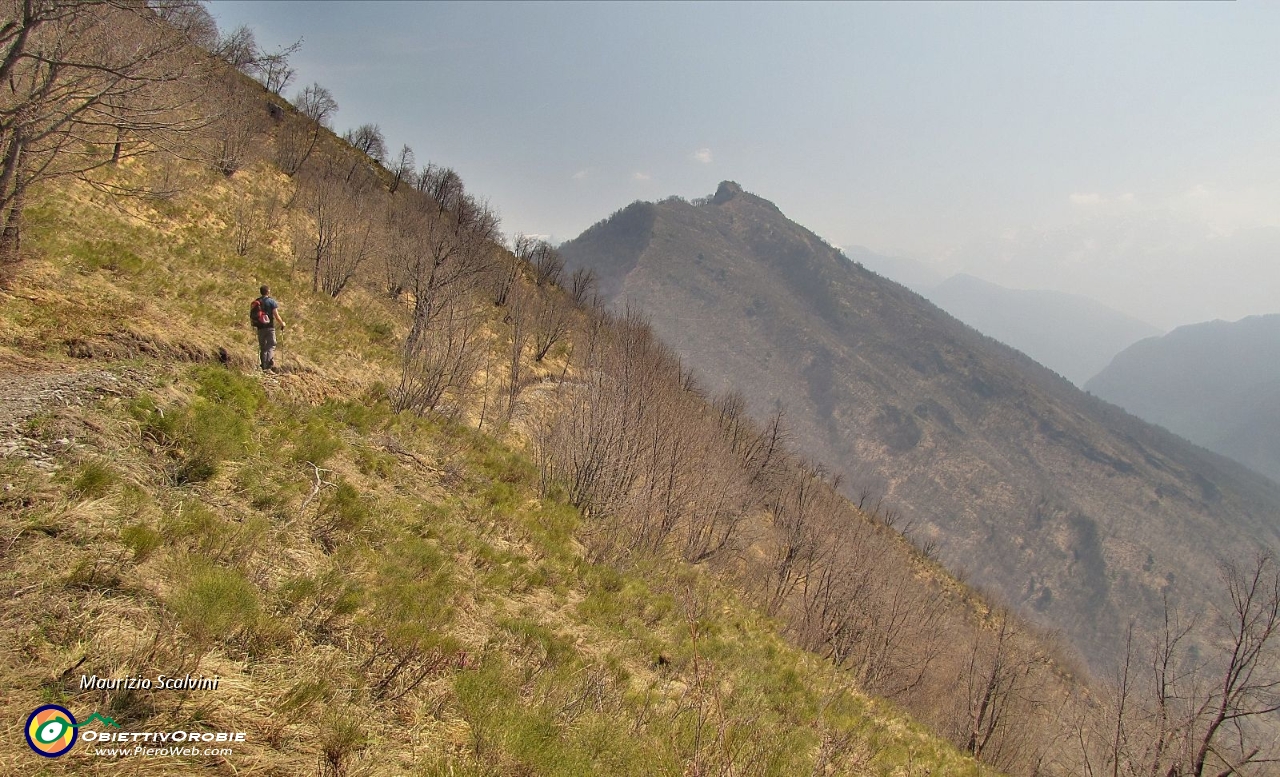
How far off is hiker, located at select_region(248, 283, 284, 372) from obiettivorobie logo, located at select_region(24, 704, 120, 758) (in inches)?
371

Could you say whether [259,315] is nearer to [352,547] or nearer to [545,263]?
[352,547]

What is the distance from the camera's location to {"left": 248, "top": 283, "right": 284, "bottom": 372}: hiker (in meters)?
10.4

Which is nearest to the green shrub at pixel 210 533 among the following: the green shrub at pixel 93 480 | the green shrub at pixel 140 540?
the green shrub at pixel 140 540

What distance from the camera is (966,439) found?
137250 mm

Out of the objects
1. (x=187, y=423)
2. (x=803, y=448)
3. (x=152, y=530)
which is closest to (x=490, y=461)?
(x=187, y=423)

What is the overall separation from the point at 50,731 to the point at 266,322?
9.71m

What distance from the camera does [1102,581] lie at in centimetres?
9962

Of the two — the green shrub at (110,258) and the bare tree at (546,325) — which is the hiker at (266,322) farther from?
the bare tree at (546,325)

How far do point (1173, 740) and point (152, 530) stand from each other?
21.0 m

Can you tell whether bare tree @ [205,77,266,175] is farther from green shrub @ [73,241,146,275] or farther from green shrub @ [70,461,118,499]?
green shrub @ [70,461,118,499]

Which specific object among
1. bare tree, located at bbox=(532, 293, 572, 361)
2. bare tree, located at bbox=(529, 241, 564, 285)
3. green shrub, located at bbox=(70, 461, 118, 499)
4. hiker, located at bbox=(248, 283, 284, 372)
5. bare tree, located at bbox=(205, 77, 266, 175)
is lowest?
green shrub, located at bbox=(70, 461, 118, 499)

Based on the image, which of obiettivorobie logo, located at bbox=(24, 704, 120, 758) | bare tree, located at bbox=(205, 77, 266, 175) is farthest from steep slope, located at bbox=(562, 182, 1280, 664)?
obiettivorobie logo, located at bbox=(24, 704, 120, 758)

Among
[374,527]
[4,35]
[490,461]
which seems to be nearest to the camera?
[4,35]

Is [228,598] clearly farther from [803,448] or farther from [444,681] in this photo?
[803,448]
